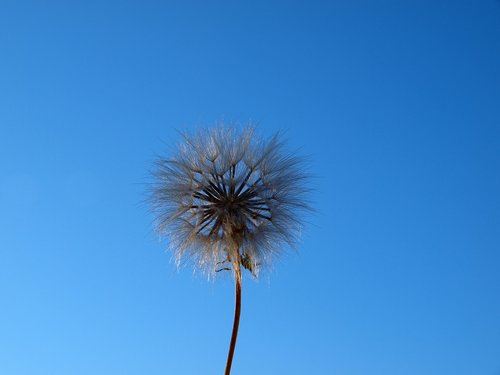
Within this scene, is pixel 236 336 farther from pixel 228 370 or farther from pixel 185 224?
pixel 185 224

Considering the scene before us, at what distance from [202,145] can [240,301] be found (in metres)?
3.32

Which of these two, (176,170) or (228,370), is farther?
(176,170)

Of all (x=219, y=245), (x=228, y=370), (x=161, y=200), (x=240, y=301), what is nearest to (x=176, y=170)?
(x=161, y=200)

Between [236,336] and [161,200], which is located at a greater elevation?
[161,200]

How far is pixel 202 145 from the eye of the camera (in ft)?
52.5

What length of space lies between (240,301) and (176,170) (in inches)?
119

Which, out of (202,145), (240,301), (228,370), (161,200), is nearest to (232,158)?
(202,145)

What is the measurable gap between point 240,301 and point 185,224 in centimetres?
191

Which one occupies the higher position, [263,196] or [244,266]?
[263,196]

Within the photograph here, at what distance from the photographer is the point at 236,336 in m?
14.6

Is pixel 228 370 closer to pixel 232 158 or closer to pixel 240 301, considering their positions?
pixel 240 301

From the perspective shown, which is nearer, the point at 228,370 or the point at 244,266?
the point at 228,370

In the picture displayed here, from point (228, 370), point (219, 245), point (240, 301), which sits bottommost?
point (228, 370)

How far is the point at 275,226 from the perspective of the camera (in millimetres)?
15578
